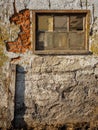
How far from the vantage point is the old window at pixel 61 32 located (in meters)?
6.76

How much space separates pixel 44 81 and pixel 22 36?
1.02 metres

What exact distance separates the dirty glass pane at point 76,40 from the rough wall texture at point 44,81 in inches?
7.8

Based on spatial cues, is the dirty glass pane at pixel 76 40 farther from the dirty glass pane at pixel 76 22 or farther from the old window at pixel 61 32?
the dirty glass pane at pixel 76 22

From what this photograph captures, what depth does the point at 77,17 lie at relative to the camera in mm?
6781

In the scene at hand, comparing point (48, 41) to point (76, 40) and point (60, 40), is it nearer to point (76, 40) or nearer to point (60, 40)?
point (60, 40)

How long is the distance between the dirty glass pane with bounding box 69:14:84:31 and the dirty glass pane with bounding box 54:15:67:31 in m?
0.12

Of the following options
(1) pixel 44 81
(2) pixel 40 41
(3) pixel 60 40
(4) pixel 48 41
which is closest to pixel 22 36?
(2) pixel 40 41

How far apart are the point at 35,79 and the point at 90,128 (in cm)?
148

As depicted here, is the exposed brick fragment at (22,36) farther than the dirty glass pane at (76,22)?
No

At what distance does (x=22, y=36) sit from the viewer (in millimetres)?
6719

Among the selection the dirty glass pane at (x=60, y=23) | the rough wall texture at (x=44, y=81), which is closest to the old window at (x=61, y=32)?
the dirty glass pane at (x=60, y=23)

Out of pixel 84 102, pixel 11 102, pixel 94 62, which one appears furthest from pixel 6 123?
pixel 94 62

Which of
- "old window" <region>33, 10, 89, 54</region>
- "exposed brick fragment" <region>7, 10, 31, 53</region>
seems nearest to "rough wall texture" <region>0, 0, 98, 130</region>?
"exposed brick fragment" <region>7, 10, 31, 53</region>

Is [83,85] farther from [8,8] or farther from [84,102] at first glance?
[8,8]
